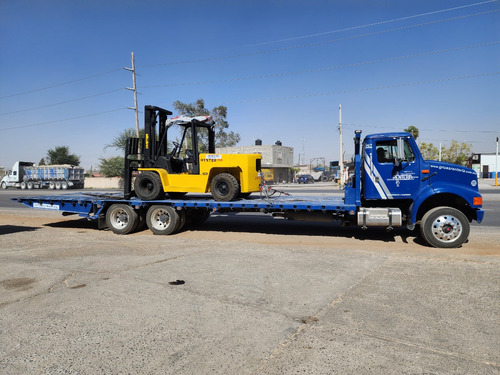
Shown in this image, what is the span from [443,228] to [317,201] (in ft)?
9.97

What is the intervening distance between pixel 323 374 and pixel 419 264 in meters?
4.39

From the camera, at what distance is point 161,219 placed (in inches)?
403

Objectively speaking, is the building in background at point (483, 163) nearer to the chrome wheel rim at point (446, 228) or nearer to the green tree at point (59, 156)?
the chrome wheel rim at point (446, 228)

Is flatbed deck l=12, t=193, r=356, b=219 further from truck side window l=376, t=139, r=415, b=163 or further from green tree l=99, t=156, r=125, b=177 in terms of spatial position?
green tree l=99, t=156, r=125, b=177

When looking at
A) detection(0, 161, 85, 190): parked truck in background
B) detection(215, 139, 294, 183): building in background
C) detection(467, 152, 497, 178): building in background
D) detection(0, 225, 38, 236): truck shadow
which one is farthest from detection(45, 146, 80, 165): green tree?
detection(467, 152, 497, 178): building in background

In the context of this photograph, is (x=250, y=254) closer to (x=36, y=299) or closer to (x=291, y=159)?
(x=36, y=299)

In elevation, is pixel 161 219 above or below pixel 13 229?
above

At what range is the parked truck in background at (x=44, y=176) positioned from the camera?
44062 millimetres

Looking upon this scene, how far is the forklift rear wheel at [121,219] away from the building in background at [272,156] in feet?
137

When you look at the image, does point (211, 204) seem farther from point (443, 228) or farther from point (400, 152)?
point (443, 228)

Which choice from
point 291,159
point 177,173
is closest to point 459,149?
point 291,159

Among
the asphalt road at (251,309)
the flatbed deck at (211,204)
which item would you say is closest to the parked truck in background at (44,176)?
the flatbed deck at (211,204)

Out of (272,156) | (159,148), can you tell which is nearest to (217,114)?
(272,156)

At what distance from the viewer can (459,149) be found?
185 ft
